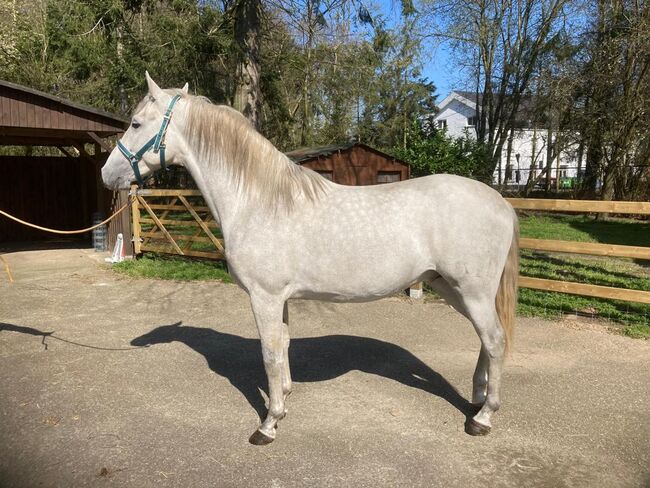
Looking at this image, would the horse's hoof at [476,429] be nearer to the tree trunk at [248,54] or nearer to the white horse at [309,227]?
the white horse at [309,227]

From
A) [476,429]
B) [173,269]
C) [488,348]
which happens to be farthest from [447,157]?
[476,429]

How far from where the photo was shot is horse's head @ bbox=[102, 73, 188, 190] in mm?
2938

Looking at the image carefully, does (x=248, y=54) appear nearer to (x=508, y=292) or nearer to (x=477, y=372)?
(x=508, y=292)

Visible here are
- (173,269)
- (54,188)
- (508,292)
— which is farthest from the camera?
(54,188)

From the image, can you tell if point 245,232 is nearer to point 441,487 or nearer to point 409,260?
point 409,260

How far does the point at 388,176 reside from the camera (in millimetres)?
15742

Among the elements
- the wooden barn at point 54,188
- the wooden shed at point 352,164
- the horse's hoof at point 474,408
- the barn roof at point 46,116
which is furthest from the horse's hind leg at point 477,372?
the wooden shed at point 352,164

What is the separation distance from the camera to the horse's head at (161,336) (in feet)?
16.2

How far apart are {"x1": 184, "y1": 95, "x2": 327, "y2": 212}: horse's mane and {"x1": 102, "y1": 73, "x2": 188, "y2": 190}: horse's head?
0.10m

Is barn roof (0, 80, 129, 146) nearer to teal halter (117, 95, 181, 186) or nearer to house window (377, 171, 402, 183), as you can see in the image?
teal halter (117, 95, 181, 186)

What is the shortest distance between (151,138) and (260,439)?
211 cm

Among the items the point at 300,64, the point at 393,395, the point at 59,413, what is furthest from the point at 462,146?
the point at 59,413

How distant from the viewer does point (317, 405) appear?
346 cm

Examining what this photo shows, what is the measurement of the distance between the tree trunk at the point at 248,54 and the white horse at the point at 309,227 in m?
6.15
